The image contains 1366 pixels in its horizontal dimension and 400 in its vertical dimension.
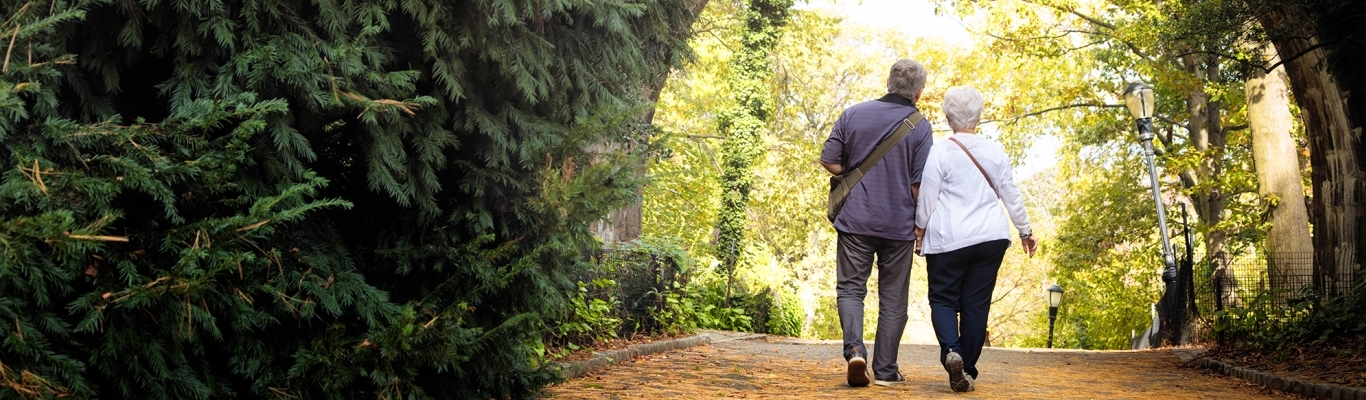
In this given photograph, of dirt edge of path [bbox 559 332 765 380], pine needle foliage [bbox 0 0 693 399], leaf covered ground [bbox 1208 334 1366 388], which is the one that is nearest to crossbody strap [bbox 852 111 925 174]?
dirt edge of path [bbox 559 332 765 380]

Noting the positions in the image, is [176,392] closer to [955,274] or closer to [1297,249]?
[955,274]

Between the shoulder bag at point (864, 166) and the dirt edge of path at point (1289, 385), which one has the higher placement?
the shoulder bag at point (864, 166)

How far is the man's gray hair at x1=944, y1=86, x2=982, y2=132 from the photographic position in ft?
22.3

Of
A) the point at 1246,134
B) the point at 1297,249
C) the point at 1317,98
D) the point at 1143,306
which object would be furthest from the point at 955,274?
the point at 1143,306

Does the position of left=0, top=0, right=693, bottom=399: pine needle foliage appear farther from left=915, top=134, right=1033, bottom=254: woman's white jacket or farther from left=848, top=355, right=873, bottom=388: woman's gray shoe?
left=915, top=134, right=1033, bottom=254: woman's white jacket

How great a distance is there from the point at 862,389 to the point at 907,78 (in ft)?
6.12

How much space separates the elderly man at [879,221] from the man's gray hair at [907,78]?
0.40ft

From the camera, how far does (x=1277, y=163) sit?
53.3 feet

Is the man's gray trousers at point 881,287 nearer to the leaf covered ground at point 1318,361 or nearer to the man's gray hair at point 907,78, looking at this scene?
the man's gray hair at point 907,78

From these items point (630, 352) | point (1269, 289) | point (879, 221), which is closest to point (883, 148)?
point (879, 221)

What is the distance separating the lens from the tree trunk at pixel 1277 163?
15.7 metres

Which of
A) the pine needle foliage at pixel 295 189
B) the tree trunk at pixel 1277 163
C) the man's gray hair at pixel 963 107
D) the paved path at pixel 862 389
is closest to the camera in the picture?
the pine needle foliage at pixel 295 189

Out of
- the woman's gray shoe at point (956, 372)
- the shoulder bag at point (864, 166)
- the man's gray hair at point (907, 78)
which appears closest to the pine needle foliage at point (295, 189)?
the shoulder bag at point (864, 166)

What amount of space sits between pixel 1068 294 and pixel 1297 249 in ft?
67.4
